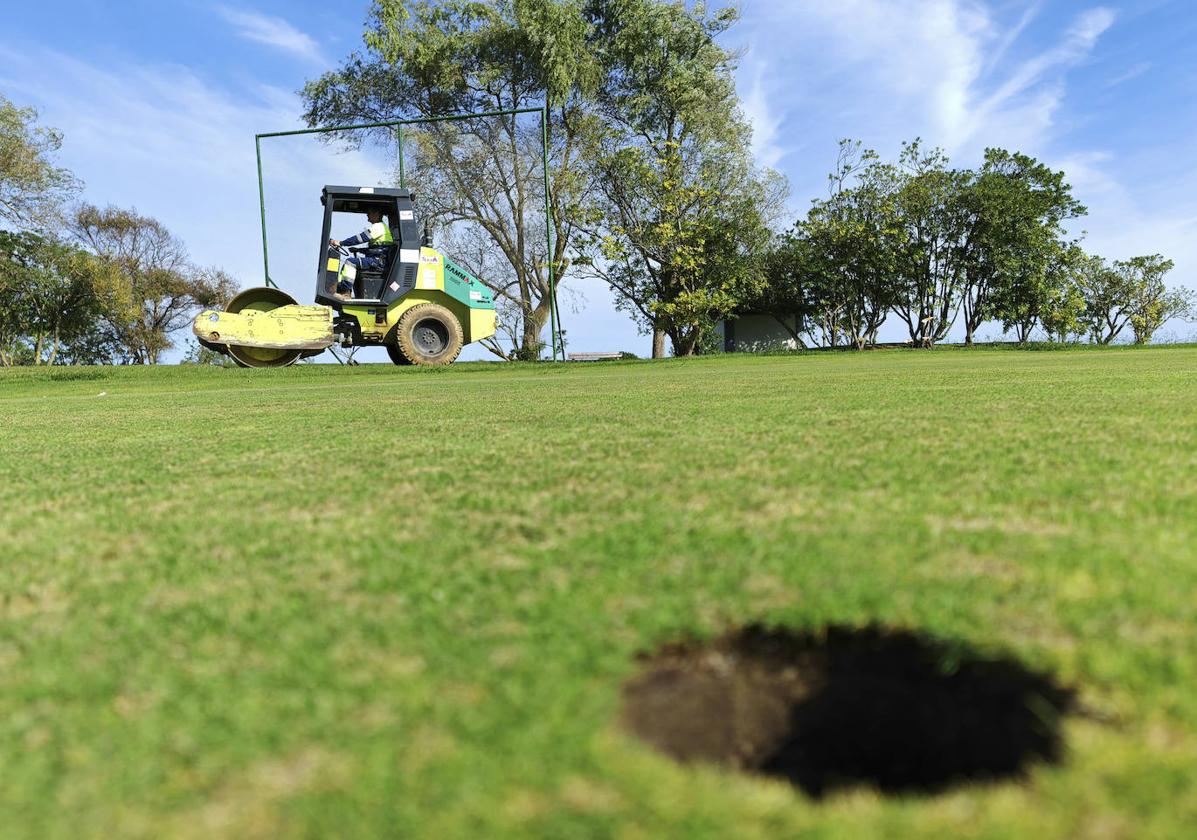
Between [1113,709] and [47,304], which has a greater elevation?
[47,304]

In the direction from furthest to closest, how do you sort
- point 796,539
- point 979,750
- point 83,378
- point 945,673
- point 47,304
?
point 47,304
point 83,378
point 796,539
point 945,673
point 979,750

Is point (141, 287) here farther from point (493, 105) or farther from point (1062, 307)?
point (1062, 307)

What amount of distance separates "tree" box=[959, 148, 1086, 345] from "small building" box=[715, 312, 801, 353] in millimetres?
8192

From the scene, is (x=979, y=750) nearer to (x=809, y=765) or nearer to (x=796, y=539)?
(x=809, y=765)

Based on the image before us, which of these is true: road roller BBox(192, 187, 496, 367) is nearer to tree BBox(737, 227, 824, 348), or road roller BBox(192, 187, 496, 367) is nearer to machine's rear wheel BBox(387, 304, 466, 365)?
machine's rear wheel BBox(387, 304, 466, 365)

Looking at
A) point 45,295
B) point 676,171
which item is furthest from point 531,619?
point 45,295

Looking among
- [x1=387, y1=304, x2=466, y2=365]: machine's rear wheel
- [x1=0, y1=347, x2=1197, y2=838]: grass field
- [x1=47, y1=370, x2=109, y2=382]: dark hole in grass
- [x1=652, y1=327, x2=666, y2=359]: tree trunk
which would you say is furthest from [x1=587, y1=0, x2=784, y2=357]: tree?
[x1=0, y1=347, x2=1197, y2=838]: grass field

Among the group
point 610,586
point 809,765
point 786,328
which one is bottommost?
point 809,765

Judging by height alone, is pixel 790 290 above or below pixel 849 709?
above

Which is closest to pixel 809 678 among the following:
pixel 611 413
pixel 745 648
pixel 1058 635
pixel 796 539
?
pixel 745 648

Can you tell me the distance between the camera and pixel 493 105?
79.7 feet

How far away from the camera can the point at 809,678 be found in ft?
3.48

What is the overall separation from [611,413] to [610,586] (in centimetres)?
316

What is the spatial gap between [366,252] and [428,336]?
2008mm
